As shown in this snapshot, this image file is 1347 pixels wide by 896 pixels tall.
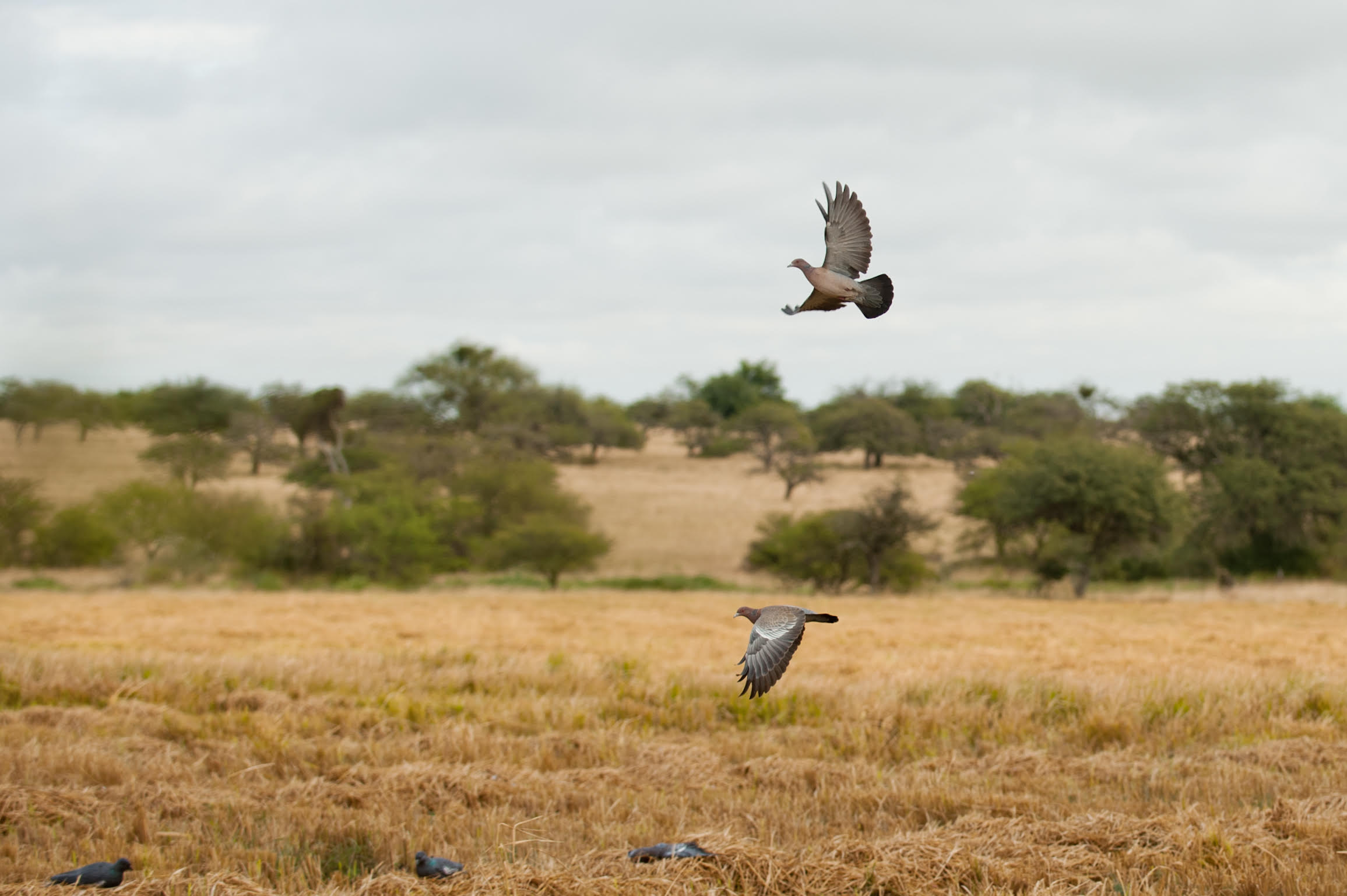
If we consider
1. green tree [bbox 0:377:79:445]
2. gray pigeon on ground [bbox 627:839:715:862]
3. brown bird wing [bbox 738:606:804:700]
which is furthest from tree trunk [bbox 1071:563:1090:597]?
brown bird wing [bbox 738:606:804:700]

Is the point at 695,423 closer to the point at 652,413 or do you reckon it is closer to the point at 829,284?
the point at 652,413

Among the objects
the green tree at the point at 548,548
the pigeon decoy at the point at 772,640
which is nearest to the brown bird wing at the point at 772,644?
the pigeon decoy at the point at 772,640

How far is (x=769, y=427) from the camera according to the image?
356 feet

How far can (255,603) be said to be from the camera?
4631 cm

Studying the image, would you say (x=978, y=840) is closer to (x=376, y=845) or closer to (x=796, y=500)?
(x=376, y=845)

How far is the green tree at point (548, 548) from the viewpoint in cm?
6412

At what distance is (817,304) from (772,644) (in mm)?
896

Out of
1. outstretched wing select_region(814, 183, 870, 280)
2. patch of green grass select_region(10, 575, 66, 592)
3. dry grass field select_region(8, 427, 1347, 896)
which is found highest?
outstretched wing select_region(814, 183, 870, 280)

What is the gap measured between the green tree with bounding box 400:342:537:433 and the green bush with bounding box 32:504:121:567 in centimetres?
4639

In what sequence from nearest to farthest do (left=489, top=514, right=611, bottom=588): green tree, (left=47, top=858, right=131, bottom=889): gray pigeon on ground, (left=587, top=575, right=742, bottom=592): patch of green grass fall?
(left=47, top=858, right=131, bottom=889): gray pigeon on ground
(left=489, top=514, right=611, bottom=588): green tree
(left=587, top=575, right=742, bottom=592): patch of green grass

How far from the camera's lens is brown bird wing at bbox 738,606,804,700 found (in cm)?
240

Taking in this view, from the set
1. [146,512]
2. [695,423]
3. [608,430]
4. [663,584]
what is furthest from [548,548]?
[695,423]

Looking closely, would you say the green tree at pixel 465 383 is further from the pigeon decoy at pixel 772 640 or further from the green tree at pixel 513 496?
the pigeon decoy at pixel 772 640

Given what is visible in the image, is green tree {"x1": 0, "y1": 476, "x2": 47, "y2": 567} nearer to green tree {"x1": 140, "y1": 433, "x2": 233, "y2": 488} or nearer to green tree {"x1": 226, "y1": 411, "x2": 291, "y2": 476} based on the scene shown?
green tree {"x1": 140, "y1": 433, "x2": 233, "y2": 488}
